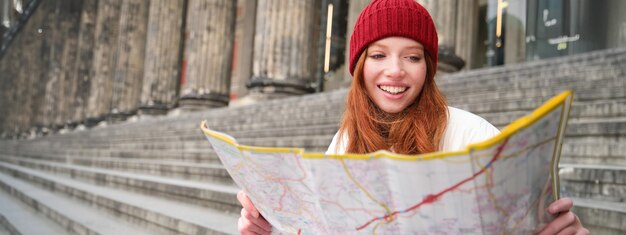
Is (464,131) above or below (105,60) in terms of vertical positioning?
below

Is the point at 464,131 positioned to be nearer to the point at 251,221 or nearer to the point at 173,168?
the point at 251,221

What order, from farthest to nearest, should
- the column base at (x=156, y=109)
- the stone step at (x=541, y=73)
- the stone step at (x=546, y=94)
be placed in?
1. the column base at (x=156, y=109)
2. the stone step at (x=541, y=73)
3. the stone step at (x=546, y=94)

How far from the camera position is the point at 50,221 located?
14.4 feet

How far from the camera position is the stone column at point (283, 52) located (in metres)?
9.15

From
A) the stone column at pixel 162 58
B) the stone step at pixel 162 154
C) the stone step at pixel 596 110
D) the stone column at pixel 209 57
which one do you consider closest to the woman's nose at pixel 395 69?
the stone step at pixel 596 110

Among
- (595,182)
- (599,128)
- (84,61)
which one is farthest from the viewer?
(84,61)

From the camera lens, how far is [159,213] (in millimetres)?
3291

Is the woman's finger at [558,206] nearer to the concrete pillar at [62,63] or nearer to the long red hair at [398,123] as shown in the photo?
the long red hair at [398,123]

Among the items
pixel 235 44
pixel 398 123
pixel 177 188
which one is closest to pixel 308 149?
pixel 177 188

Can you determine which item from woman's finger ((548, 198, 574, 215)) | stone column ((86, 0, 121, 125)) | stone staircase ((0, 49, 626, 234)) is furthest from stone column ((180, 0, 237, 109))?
woman's finger ((548, 198, 574, 215))

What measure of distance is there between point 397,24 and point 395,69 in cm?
9

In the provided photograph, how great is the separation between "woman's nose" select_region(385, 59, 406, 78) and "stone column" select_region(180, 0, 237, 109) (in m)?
11.1

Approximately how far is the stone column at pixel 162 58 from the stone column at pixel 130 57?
6.49ft

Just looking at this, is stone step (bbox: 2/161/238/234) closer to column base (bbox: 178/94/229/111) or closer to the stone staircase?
the stone staircase
